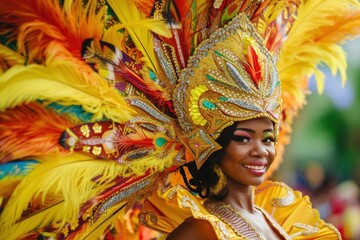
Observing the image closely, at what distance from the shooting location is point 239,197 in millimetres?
3789

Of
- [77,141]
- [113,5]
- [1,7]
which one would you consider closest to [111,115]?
[77,141]

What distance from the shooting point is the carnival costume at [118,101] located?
321cm

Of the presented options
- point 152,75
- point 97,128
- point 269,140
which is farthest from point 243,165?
point 97,128

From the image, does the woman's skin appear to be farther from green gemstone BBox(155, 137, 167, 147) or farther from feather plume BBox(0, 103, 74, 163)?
feather plume BBox(0, 103, 74, 163)

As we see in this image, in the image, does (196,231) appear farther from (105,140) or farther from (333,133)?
(333,133)

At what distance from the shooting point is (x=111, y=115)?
11.5ft

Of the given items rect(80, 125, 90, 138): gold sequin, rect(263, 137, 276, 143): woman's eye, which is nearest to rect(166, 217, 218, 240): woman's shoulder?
rect(263, 137, 276, 143): woman's eye

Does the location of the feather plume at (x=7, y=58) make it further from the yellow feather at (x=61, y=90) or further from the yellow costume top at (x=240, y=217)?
the yellow costume top at (x=240, y=217)

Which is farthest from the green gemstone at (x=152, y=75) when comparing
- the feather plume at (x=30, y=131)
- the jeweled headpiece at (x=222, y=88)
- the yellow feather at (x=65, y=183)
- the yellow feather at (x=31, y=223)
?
the yellow feather at (x=31, y=223)

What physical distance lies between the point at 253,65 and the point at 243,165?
1.46 ft

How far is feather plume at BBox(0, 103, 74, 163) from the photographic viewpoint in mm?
3186

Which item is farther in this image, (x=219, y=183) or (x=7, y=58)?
(x=219, y=183)

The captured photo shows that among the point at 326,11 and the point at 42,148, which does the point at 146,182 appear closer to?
the point at 42,148

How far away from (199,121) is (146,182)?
366mm
